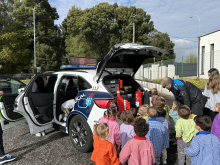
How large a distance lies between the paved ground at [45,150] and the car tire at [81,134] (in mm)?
183

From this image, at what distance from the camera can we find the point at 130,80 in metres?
4.65

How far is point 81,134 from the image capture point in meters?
3.52

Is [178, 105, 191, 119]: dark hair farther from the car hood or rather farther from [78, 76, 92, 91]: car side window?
[78, 76, 92, 91]: car side window

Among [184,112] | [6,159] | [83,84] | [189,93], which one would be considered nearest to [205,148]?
[184,112]

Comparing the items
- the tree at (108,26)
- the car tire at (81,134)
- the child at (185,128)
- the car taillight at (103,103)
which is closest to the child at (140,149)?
the child at (185,128)

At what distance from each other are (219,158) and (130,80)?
2.86 meters

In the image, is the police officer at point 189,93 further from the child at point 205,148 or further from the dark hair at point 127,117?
the child at point 205,148

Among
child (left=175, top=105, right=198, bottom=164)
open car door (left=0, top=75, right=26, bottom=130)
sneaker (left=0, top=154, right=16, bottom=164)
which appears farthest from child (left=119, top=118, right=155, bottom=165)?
open car door (left=0, top=75, right=26, bottom=130)

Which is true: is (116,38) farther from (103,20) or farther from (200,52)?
(200,52)

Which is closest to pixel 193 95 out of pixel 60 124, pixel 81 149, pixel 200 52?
pixel 81 149

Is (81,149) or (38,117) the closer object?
(81,149)

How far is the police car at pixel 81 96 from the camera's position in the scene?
10.8 feet

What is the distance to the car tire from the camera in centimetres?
333

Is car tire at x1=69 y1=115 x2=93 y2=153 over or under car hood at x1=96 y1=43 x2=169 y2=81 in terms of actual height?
under
